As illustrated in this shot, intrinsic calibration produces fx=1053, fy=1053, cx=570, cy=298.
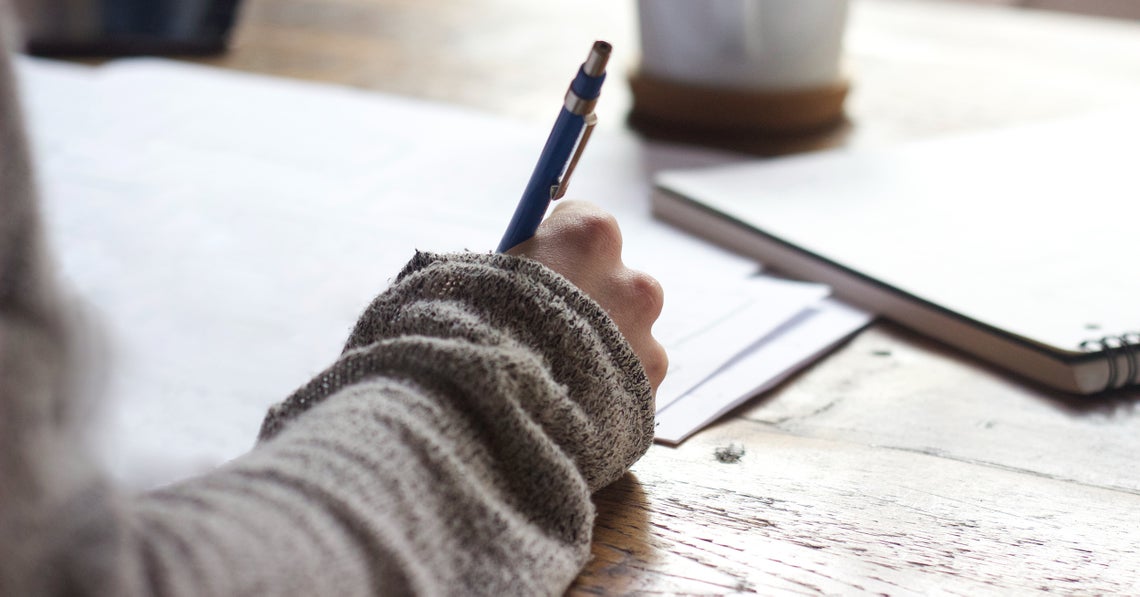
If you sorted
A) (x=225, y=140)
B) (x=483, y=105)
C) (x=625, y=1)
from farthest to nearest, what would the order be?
(x=625, y=1), (x=483, y=105), (x=225, y=140)

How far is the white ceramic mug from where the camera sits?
0.85 m

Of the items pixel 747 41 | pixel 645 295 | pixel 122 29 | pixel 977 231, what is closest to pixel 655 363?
pixel 645 295

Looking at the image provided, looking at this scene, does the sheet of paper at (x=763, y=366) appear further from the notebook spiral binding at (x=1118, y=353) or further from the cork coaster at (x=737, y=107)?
the cork coaster at (x=737, y=107)

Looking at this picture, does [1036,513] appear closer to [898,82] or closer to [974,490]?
[974,490]

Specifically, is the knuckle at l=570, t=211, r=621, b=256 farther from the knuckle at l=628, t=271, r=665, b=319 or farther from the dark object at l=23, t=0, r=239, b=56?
the dark object at l=23, t=0, r=239, b=56

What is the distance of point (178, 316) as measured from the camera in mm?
581

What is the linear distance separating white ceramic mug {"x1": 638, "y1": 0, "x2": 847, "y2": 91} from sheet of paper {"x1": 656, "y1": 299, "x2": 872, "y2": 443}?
0.34 m

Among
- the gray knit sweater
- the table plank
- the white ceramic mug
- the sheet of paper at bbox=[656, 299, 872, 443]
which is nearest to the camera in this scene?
the gray knit sweater

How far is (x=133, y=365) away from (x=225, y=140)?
0.68 meters

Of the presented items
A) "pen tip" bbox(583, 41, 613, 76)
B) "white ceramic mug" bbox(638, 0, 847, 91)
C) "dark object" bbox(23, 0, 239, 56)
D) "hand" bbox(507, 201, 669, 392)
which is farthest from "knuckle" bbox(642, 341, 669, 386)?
"dark object" bbox(23, 0, 239, 56)

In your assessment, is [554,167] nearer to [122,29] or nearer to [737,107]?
[737,107]

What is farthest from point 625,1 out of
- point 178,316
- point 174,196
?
point 178,316

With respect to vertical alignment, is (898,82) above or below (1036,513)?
above

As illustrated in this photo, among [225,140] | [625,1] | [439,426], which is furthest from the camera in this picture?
[625,1]
